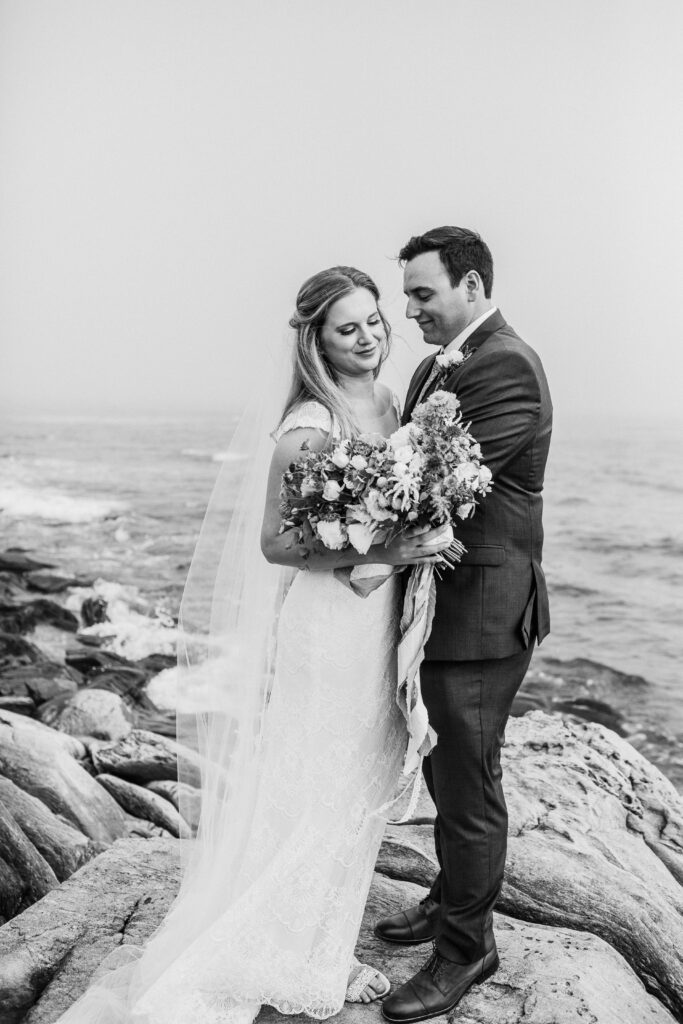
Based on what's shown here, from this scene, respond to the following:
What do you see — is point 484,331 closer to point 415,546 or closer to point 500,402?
point 500,402

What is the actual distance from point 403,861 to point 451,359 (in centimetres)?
207

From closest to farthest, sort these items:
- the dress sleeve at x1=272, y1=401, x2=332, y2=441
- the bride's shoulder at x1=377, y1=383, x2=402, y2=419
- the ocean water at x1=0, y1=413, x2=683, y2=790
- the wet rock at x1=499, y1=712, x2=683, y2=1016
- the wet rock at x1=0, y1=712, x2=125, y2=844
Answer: the dress sleeve at x1=272, y1=401, x2=332, y2=441
the bride's shoulder at x1=377, y1=383, x2=402, y2=419
the wet rock at x1=499, y1=712, x2=683, y2=1016
the wet rock at x1=0, y1=712, x2=125, y2=844
the ocean water at x1=0, y1=413, x2=683, y2=790

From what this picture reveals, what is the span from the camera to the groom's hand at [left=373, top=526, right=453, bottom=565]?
2.30 meters

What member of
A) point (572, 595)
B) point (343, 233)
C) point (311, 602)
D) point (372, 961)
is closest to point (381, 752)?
point (311, 602)

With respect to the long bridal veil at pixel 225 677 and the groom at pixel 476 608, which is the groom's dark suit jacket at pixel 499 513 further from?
the long bridal veil at pixel 225 677

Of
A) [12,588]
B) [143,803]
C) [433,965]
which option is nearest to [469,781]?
[433,965]

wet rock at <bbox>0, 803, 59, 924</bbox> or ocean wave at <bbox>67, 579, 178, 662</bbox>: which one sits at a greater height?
ocean wave at <bbox>67, 579, 178, 662</bbox>

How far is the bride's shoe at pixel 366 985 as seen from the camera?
8.89 feet

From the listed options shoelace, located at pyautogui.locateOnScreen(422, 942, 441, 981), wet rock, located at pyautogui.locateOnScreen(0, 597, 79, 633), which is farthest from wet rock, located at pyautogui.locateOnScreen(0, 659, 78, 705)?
shoelace, located at pyautogui.locateOnScreen(422, 942, 441, 981)

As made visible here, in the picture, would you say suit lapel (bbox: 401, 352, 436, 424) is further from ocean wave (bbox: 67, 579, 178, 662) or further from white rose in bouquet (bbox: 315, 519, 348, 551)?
ocean wave (bbox: 67, 579, 178, 662)

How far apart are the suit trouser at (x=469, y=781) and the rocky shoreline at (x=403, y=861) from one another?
29 centimetres

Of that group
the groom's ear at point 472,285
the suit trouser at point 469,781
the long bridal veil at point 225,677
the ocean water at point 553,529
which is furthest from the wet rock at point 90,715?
the groom's ear at point 472,285

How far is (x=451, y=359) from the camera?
2523 mm

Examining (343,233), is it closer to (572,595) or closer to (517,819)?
(572,595)
